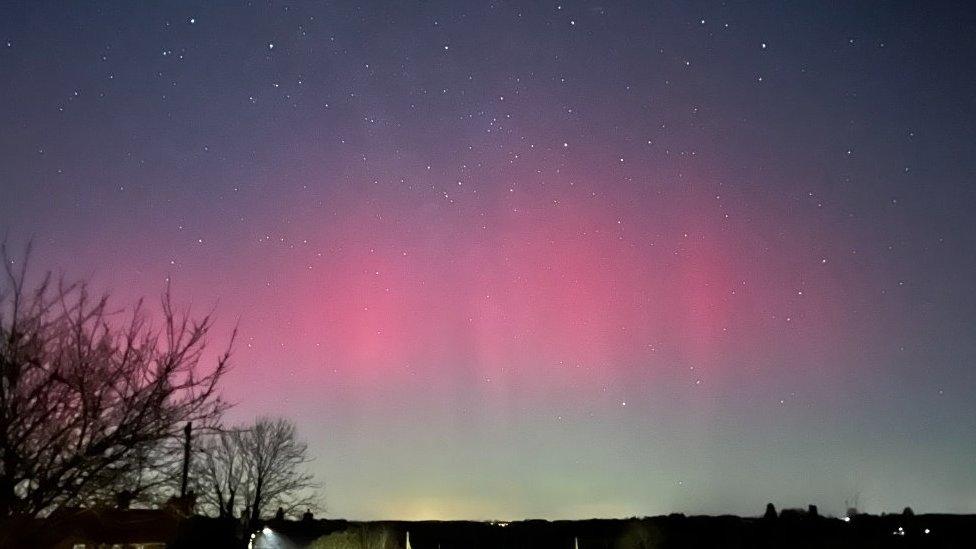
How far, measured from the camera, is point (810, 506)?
47219 millimetres

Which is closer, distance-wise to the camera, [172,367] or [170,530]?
[172,367]

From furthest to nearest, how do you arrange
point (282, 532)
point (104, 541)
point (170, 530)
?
point (282, 532) → point (170, 530) → point (104, 541)

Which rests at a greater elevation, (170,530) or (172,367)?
(172,367)

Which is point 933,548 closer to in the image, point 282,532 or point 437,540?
point 437,540

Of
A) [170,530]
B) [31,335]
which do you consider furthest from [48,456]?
[170,530]

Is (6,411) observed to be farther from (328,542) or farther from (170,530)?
(328,542)

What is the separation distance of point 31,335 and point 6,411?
30.8 inches

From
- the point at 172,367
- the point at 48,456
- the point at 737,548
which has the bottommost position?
the point at 737,548

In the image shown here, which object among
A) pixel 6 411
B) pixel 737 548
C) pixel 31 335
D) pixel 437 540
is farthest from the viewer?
pixel 437 540

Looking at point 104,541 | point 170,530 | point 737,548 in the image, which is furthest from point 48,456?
point 737,548

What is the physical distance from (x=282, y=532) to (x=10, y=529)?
39.1 m

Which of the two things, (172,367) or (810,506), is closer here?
(172,367)

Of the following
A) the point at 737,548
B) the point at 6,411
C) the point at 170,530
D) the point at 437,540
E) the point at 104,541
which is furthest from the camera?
the point at 437,540

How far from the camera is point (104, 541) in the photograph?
1652 cm
